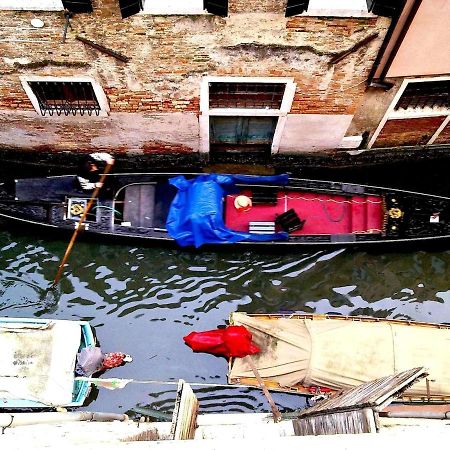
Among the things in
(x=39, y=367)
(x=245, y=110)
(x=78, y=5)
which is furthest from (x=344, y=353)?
(x=78, y=5)

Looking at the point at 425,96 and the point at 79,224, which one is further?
the point at 79,224

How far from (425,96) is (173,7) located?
4245 mm

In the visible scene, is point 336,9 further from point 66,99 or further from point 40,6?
point 66,99

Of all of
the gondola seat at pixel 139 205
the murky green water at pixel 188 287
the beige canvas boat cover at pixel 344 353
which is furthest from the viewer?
the murky green water at pixel 188 287

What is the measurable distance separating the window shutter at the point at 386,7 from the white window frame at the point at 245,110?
5.05 feet

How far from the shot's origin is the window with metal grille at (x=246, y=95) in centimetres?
765

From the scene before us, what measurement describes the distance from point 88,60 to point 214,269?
158 inches

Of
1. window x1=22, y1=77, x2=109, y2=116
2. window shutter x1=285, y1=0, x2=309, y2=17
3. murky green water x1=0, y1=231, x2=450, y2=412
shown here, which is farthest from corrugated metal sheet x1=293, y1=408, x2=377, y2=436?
window x1=22, y1=77, x2=109, y2=116

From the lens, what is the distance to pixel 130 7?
5.93 metres

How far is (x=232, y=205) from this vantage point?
8.73 meters

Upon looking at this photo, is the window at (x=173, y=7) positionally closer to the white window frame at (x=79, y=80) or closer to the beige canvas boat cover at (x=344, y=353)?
the white window frame at (x=79, y=80)

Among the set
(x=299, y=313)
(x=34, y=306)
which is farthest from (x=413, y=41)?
(x=34, y=306)

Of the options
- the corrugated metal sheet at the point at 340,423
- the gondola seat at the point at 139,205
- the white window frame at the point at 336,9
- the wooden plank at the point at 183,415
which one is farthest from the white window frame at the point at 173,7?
the corrugated metal sheet at the point at 340,423

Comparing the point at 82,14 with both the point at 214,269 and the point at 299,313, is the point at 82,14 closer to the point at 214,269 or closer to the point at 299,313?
the point at 214,269
